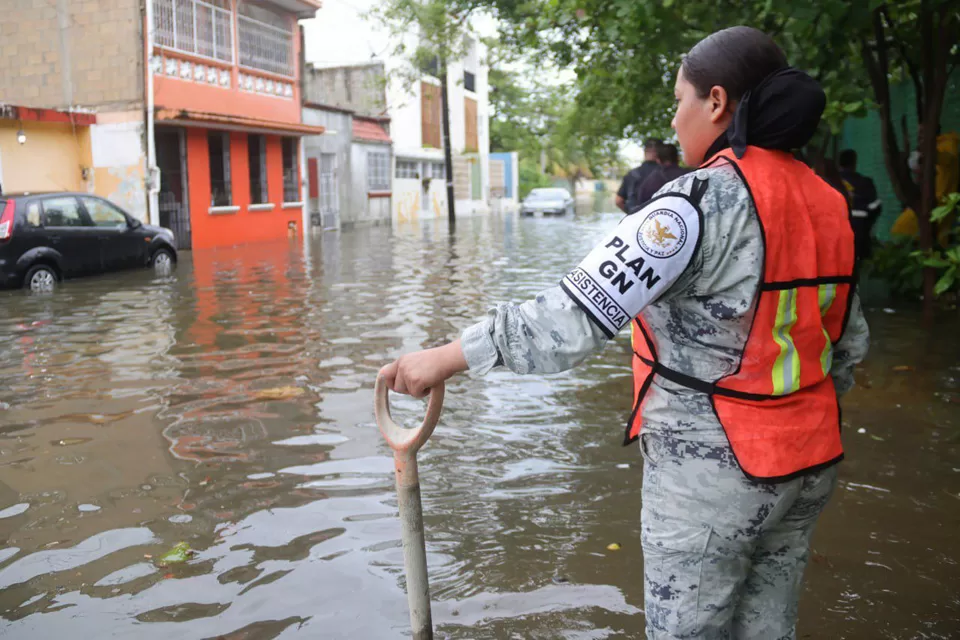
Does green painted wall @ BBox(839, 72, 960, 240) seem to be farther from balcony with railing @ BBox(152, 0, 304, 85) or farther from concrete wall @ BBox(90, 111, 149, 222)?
balcony with railing @ BBox(152, 0, 304, 85)

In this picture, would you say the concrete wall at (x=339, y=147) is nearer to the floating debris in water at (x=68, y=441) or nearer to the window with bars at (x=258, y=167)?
the window with bars at (x=258, y=167)

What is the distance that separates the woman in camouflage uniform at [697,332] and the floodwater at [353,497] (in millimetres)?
1252

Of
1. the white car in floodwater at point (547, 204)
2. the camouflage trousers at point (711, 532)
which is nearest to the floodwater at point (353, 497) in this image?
the camouflage trousers at point (711, 532)

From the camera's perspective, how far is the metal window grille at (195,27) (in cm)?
2058

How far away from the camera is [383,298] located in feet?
37.3

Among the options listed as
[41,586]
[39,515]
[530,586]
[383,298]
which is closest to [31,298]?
[383,298]

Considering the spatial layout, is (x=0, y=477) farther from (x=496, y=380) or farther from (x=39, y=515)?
(x=496, y=380)

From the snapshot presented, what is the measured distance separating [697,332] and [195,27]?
22337 mm

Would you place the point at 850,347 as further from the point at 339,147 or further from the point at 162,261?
the point at 339,147

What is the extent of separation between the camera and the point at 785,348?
6.01 ft

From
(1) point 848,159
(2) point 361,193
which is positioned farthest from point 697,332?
(2) point 361,193

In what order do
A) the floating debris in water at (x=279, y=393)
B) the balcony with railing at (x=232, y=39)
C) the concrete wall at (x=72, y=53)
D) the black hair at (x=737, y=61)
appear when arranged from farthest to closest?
the balcony with railing at (x=232, y=39), the concrete wall at (x=72, y=53), the floating debris in water at (x=279, y=393), the black hair at (x=737, y=61)

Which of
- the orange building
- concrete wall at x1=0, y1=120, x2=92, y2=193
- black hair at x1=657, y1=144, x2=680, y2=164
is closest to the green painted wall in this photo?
black hair at x1=657, y1=144, x2=680, y2=164

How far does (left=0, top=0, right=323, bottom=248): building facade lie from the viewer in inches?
773
